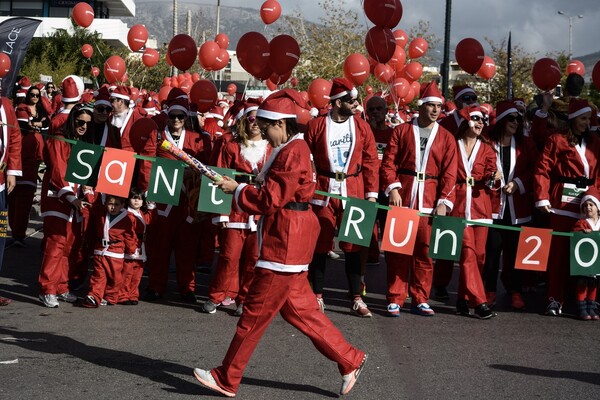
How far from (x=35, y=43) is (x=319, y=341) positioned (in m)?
47.4

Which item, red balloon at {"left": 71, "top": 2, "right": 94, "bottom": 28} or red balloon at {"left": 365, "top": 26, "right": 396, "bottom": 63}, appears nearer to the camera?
red balloon at {"left": 365, "top": 26, "right": 396, "bottom": 63}

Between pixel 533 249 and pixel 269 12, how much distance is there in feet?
24.4

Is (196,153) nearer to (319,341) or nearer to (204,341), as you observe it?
(204,341)

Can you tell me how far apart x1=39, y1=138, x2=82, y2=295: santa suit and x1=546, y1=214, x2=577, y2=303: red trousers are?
15.5ft

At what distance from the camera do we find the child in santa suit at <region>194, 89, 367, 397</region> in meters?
6.19

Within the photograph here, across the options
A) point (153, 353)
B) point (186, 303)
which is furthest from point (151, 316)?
point (153, 353)

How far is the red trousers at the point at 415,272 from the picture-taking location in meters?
9.19

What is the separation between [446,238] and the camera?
9.01 m

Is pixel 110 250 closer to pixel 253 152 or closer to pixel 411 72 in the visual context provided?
pixel 253 152

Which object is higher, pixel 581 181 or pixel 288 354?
pixel 581 181

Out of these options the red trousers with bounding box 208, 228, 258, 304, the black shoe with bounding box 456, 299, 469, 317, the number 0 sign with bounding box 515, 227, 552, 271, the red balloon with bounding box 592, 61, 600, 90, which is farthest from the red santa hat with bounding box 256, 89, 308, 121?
the red balloon with bounding box 592, 61, 600, 90

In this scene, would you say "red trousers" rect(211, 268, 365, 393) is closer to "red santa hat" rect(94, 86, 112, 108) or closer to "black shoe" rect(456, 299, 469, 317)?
"black shoe" rect(456, 299, 469, 317)

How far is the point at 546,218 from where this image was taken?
10.4 m

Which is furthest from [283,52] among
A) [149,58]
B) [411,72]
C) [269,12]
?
[149,58]
